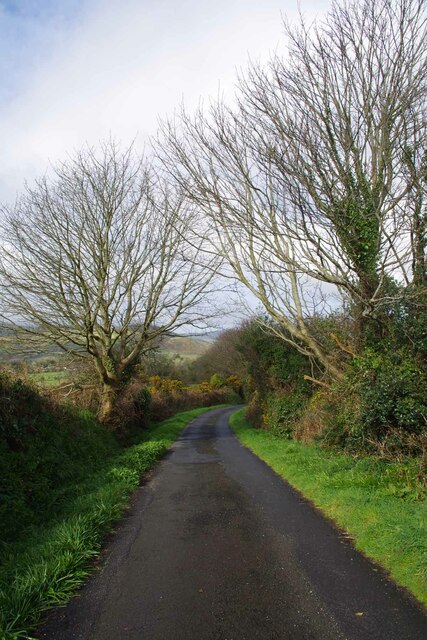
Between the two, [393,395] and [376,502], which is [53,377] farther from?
[376,502]

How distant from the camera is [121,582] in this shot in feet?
A: 15.3

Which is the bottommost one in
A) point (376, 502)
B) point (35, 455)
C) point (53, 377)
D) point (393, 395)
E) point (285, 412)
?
point (376, 502)

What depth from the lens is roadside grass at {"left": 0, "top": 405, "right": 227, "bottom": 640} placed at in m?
4.02

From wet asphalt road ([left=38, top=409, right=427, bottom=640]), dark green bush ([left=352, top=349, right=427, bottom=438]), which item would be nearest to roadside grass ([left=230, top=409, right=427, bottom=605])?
wet asphalt road ([left=38, top=409, right=427, bottom=640])

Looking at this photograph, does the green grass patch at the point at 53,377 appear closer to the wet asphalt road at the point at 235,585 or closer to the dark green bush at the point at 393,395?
the wet asphalt road at the point at 235,585

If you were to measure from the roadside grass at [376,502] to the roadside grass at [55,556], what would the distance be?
11.5 ft

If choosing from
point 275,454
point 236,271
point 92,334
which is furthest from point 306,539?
point 92,334

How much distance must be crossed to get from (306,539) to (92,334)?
12991mm

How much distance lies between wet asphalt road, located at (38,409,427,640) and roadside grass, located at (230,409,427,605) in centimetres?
23

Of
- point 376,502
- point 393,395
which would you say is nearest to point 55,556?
point 376,502

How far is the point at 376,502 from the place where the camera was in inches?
256

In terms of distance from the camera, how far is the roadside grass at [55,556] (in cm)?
402

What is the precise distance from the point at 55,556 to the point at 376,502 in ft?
15.2

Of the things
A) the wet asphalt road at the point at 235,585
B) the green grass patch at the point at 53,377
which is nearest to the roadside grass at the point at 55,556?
the wet asphalt road at the point at 235,585
